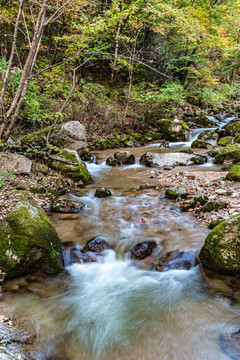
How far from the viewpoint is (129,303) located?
3516 millimetres

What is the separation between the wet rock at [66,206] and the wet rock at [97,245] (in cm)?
157

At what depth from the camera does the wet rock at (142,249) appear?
448 cm

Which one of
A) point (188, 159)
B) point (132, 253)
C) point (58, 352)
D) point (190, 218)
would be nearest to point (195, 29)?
point (188, 159)

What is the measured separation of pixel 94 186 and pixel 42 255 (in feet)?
15.9

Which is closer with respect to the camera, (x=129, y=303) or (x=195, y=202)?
(x=129, y=303)

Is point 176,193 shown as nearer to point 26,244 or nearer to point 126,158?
point 26,244

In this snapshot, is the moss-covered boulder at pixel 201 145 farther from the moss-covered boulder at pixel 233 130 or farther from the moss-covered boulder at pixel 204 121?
the moss-covered boulder at pixel 204 121

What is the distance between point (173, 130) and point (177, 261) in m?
13.0

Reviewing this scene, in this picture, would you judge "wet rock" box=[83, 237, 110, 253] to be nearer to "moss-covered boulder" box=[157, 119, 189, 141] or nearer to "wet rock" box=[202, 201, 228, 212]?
"wet rock" box=[202, 201, 228, 212]

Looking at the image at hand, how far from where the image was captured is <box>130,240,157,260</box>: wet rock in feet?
14.7

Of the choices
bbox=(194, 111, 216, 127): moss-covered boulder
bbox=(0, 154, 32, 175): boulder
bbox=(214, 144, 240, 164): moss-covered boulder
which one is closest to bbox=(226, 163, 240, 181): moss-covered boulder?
bbox=(214, 144, 240, 164): moss-covered boulder

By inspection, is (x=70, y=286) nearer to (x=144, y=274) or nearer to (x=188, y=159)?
(x=144, y=274)

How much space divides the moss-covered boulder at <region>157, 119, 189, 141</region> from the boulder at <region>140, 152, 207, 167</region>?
207 inches

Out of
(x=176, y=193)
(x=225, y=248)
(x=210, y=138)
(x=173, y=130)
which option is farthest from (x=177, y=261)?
(x=173, y=130)
